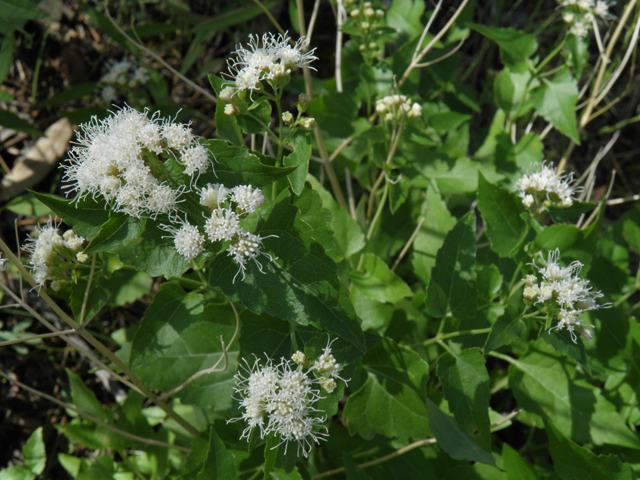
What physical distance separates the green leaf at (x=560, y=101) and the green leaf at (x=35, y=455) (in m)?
2.95

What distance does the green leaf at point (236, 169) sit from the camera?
1.54 m

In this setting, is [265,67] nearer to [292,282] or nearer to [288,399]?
[292,282]

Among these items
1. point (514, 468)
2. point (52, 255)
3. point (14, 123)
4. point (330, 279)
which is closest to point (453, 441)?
point (514, 468)

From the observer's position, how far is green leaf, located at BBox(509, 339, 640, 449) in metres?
2.14

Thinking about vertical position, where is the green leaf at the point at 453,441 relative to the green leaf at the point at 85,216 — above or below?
below

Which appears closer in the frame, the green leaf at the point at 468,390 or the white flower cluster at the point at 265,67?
the white flower cluster at the point at 265,67

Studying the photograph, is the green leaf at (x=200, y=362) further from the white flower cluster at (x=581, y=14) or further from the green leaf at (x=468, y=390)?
the white flower cluster at (x=581, y=14)

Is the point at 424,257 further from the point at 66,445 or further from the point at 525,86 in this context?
the point at 66,445

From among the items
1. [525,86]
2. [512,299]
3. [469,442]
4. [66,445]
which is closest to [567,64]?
[525,86]

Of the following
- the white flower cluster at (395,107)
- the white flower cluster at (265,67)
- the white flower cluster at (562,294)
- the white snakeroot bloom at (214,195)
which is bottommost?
the white flower cluster at (562,294)

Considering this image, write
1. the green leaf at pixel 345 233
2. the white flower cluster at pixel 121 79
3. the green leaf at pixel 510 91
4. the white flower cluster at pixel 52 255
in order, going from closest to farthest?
the white flower cluster at pixel 52 255 < the green leaf at pixel 345 233 < the green leaf at pixel 510 91 < the white flower cluster at pixel 121 79

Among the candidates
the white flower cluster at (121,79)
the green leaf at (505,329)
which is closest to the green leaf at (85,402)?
the white flower cluster at (121,79)

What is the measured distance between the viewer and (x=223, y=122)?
1721 millimetres

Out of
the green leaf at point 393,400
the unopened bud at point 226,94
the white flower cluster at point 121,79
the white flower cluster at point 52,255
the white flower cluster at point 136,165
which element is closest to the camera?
the white flower cluster at point 136,165
